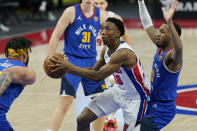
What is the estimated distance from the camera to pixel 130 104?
6.38m

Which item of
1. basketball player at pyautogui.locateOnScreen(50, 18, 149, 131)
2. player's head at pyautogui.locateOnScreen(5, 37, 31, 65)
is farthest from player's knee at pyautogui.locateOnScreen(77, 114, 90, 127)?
player's head at pyautogui.locateOnScreen(5, 37, 31, 65)

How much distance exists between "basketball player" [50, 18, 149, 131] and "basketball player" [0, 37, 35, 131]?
84 centimetres

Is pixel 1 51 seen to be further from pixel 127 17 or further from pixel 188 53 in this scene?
pixel 127 17

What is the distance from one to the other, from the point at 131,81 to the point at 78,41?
1794mm

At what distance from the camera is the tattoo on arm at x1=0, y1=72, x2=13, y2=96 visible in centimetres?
539

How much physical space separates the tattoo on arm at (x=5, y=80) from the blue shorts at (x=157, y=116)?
1680 mm

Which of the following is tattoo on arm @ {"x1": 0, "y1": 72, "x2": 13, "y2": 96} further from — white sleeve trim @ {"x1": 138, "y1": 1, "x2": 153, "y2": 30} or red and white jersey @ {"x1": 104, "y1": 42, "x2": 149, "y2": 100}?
white sleeve trim @ {"x1": 138, "y1": 1, "x2": 153, "y2": 30}

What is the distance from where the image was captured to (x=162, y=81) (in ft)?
19.9

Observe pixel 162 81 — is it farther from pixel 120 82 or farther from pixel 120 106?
pixel 120 106

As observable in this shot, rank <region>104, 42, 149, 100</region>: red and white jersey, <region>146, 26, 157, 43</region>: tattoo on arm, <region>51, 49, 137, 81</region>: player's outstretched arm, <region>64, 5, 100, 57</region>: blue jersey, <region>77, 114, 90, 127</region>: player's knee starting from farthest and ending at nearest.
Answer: <region>64, 5, 100, 57</region>: blue jersey → <region>146, 26, 157, 43</region>: tattoo on arm → <region>77, 114, 90, 127</region>: player's knee → <region>104, 42, 149, 100</region>: red and white jersey → <region>51, 49, 137, 81</region>: player's outstretched arm

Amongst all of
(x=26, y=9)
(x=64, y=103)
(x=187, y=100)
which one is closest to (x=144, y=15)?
(x=64, y=103)

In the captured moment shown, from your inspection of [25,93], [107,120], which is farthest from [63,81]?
[25,93]

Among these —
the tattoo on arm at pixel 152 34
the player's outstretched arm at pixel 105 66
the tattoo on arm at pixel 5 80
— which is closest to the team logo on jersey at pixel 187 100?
the tattoo on arm at pixel 152 34

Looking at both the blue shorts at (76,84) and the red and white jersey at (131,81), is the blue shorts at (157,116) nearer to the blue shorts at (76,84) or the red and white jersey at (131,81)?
the red and white jersey at (131,81)
